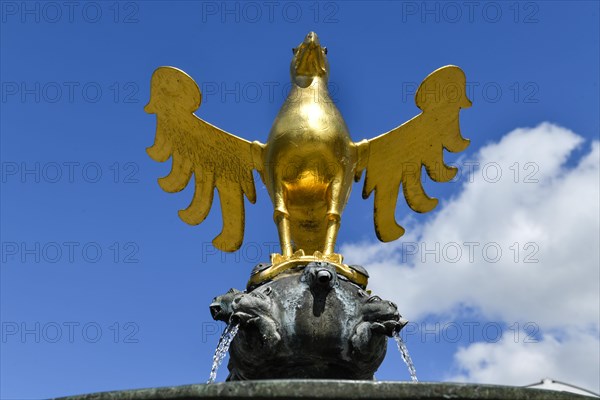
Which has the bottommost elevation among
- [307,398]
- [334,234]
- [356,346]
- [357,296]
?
[307,398]

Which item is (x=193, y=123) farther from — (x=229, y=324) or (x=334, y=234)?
(x=229, y=324)

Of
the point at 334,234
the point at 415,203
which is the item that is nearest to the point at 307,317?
the point at 334,234

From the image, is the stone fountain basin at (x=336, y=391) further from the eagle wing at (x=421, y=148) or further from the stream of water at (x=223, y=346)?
the eagle wing at (x=421, y=148)

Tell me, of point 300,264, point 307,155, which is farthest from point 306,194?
point 300,264

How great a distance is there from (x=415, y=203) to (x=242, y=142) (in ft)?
5.30

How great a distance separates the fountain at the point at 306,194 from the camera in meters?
5.39

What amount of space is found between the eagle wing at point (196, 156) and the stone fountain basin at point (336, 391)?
12.8 ft

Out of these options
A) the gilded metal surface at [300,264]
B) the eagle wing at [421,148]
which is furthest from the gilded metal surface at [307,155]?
the gilded metal surface at [300,264]

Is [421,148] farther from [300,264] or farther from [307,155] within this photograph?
[300,264]

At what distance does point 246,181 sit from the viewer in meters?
7.13

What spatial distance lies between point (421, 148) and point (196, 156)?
1.84m

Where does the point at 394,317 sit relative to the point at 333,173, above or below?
below

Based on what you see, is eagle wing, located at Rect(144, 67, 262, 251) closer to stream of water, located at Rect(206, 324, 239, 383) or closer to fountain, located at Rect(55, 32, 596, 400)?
fountain, located at Rect(55, 32, 596, 400)

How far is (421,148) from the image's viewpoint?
23.9 feet
